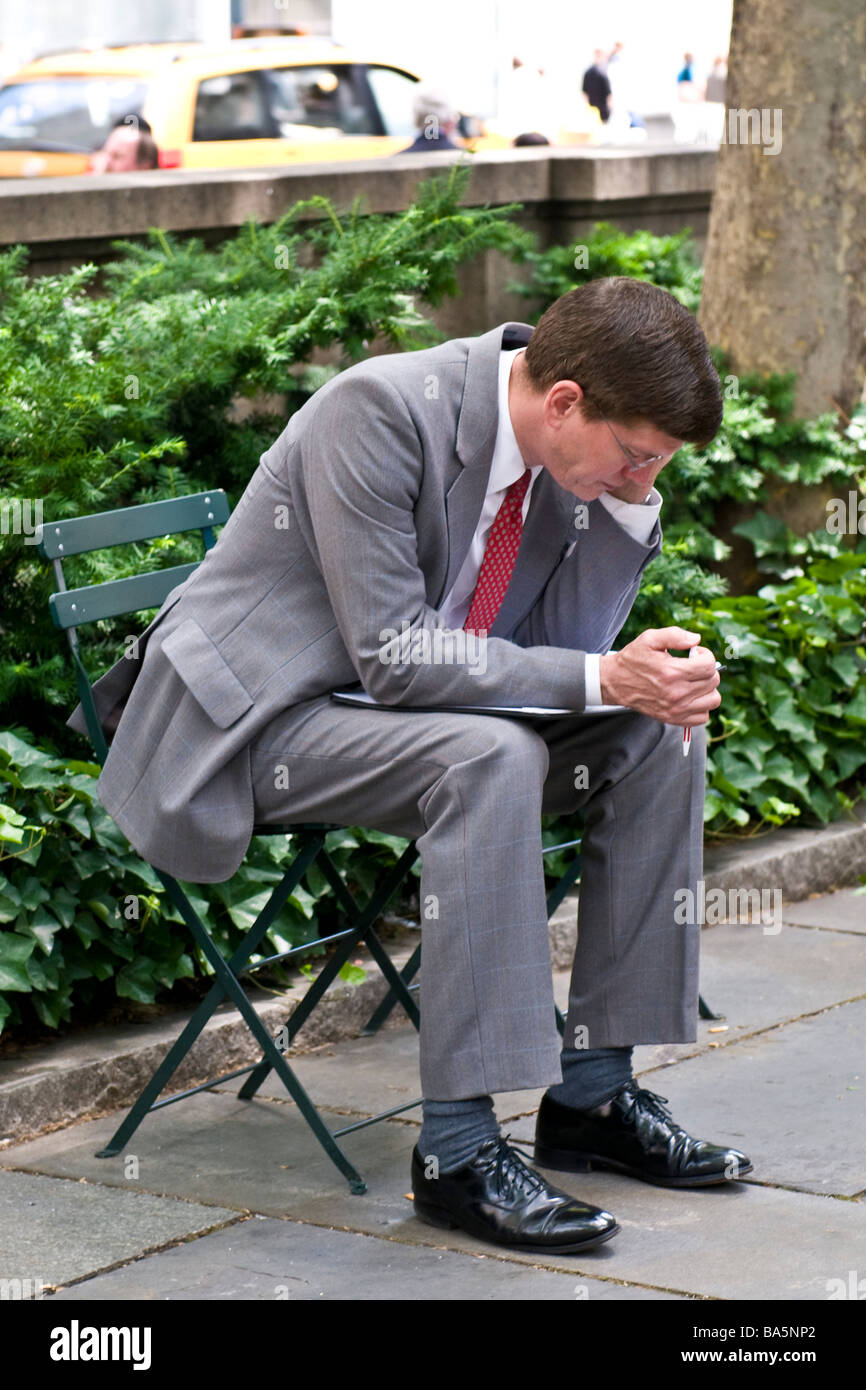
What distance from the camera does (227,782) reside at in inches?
131

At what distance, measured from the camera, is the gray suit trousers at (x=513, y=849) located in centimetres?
309

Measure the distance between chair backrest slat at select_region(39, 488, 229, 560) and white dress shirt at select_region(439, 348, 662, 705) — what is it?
0.58 meters

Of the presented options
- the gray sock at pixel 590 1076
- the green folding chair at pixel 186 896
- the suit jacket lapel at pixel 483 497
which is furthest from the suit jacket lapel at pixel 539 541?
the gray sock at pixel 590 1076

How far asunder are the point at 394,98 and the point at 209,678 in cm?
1306

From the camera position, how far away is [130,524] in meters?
3.67

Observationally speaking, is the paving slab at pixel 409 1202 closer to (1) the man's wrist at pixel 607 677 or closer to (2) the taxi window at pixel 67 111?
(1) the man's wrist at pixel 607 677

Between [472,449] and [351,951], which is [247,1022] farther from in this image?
[472,449]

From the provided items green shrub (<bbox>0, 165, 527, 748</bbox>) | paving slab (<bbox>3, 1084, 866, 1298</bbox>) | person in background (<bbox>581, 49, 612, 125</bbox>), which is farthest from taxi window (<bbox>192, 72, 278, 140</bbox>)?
person in background (<bbox>581, 49, 612, 125</bbox>)

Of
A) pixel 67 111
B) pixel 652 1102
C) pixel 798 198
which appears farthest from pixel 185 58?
pixel 652 1102

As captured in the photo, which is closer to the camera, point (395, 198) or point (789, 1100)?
point (789, 1100)

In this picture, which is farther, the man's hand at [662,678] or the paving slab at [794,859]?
the paving slab at [794,859]
